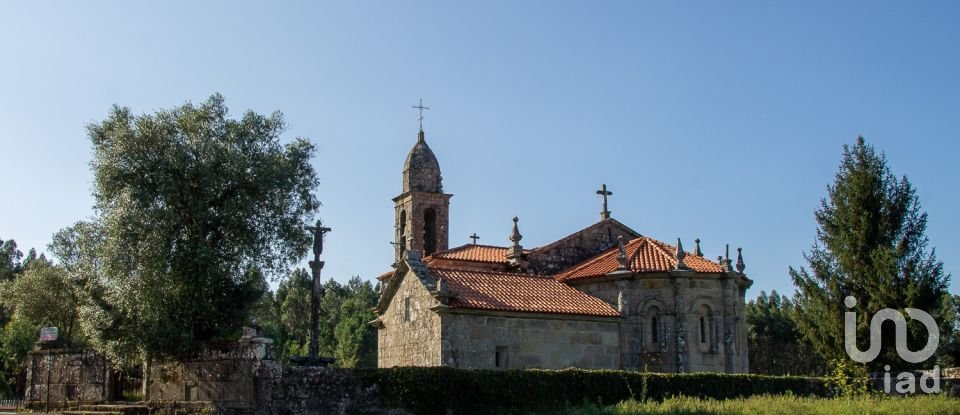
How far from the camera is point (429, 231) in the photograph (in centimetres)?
4466

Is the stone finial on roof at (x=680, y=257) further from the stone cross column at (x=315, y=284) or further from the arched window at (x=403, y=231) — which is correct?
the arched window at (x=403, y=231)

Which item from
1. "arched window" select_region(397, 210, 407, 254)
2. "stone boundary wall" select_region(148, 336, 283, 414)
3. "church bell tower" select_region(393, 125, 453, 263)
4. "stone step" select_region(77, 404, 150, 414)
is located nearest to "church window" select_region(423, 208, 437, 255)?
"church bell tower" select_region(393, 125, 453, 263)

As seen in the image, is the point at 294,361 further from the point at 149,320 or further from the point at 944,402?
the point at 944,402

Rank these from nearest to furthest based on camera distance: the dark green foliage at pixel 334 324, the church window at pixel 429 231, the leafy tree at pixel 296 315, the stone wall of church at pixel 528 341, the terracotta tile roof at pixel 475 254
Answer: the stone wall of church at pixel 528 341 → the terracotta tile roof at pixel 475 254 → the church window at pixel 429 231 → the dark green foliage at pixel 334 324 → the leafy tree at pixel 296 315

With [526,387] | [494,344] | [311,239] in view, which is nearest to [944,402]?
[526,387]

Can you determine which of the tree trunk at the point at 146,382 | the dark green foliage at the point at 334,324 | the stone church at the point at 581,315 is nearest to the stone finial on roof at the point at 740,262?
the stone church at the point at 581,315

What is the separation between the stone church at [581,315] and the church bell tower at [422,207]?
37.2 feet

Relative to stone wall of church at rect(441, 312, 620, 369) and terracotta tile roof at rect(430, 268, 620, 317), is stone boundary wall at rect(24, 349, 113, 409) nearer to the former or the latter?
stone wall of church at rect(441, 312, 620, 369)

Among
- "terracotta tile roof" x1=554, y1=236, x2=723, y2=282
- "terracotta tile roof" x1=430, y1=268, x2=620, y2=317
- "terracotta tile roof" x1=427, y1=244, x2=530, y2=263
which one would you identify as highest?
"terracotta tile roof" x1=427, y1=244, x2=530, y2=263

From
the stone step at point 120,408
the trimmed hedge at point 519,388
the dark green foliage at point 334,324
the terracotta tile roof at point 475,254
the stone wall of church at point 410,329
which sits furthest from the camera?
the dark green foliage at point 334,324

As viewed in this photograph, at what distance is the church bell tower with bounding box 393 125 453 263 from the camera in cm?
4384

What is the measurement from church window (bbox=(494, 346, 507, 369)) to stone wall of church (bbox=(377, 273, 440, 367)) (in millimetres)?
1843

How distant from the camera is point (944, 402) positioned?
20938mm

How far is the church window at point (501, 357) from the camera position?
2780cm
